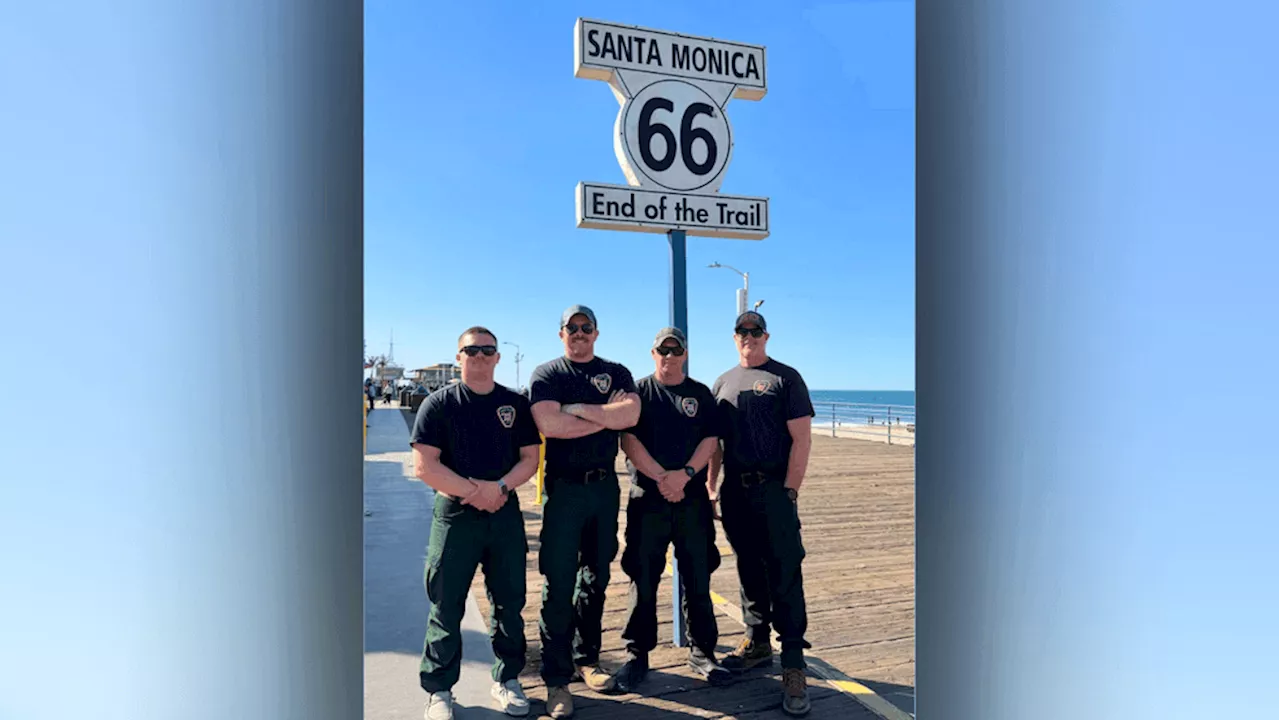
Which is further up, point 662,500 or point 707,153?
point 707,153

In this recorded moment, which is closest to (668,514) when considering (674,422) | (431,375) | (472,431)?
(674,422)

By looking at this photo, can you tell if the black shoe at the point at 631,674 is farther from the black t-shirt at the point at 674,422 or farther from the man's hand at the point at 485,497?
the man's hand at the point at 485,497

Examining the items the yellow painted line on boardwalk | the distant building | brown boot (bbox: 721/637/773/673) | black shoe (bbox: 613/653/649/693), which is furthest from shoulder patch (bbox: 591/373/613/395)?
the distant building

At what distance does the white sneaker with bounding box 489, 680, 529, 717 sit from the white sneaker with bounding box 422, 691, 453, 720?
0.72ft

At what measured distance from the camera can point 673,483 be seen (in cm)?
291

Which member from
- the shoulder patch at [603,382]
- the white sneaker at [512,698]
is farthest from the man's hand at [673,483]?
the white sneaker at [512,698]

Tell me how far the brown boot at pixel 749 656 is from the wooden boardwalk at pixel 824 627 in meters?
0.08

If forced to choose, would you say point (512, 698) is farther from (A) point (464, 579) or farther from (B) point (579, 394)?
(B) point (579, 394)

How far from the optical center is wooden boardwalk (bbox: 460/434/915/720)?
2.81 meters

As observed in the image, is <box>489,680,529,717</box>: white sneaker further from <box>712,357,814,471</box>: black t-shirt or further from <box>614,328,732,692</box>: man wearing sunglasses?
<box>712,357,814,471</box>: black t-shirt
